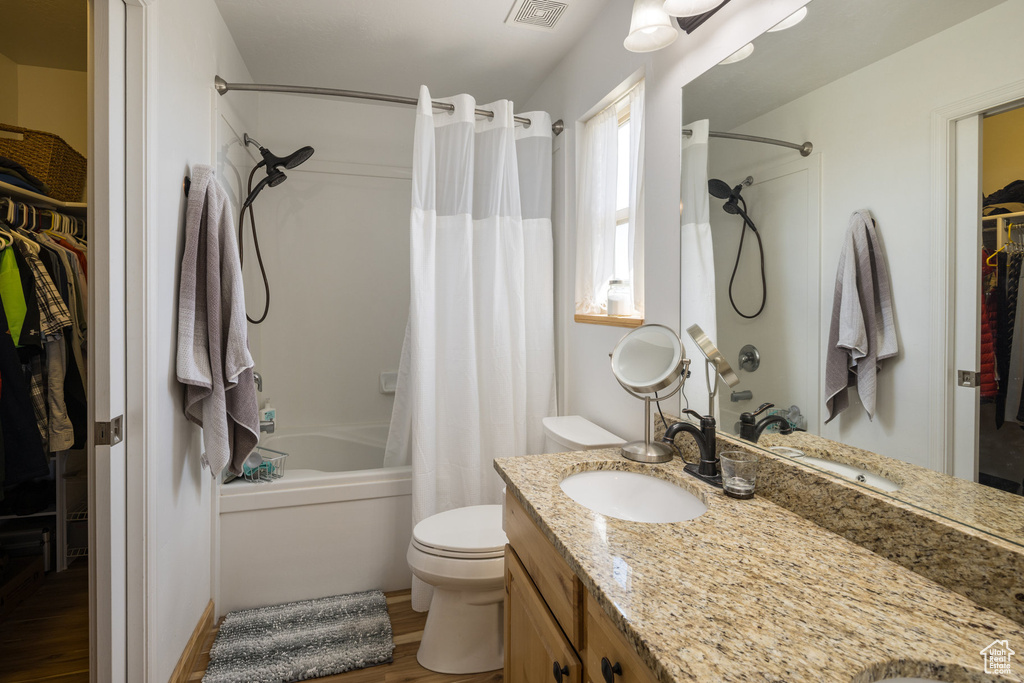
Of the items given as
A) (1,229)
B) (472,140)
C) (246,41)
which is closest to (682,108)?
(472,140)

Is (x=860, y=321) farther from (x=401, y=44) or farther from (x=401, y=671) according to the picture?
(x=401, y=44)

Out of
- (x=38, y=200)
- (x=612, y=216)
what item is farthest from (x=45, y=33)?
(x=612, y=216)

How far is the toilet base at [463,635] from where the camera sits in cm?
A: 172

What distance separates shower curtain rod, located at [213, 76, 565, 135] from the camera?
6.64 feet

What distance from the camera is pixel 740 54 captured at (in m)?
1.28

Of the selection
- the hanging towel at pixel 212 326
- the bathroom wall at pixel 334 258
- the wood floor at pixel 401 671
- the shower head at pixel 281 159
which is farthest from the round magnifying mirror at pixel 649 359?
the bathroom wall at pixel 334 258

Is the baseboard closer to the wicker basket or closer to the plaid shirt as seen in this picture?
the plaid shirt

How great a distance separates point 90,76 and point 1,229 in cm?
92

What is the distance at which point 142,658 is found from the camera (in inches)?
53.4

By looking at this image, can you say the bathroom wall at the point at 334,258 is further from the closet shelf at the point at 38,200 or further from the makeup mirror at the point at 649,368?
the makeup mirror at the point at 649,368

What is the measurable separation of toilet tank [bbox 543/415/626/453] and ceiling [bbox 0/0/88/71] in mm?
2478

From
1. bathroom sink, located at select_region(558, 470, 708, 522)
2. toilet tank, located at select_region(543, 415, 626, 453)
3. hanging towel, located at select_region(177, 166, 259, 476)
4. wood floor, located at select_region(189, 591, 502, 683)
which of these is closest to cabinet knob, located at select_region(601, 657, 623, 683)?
bathroom sink, located at select_region(558, 470, 708, 522)

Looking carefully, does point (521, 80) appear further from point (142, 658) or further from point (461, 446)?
point (142, 658)

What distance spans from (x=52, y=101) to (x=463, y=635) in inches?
121
